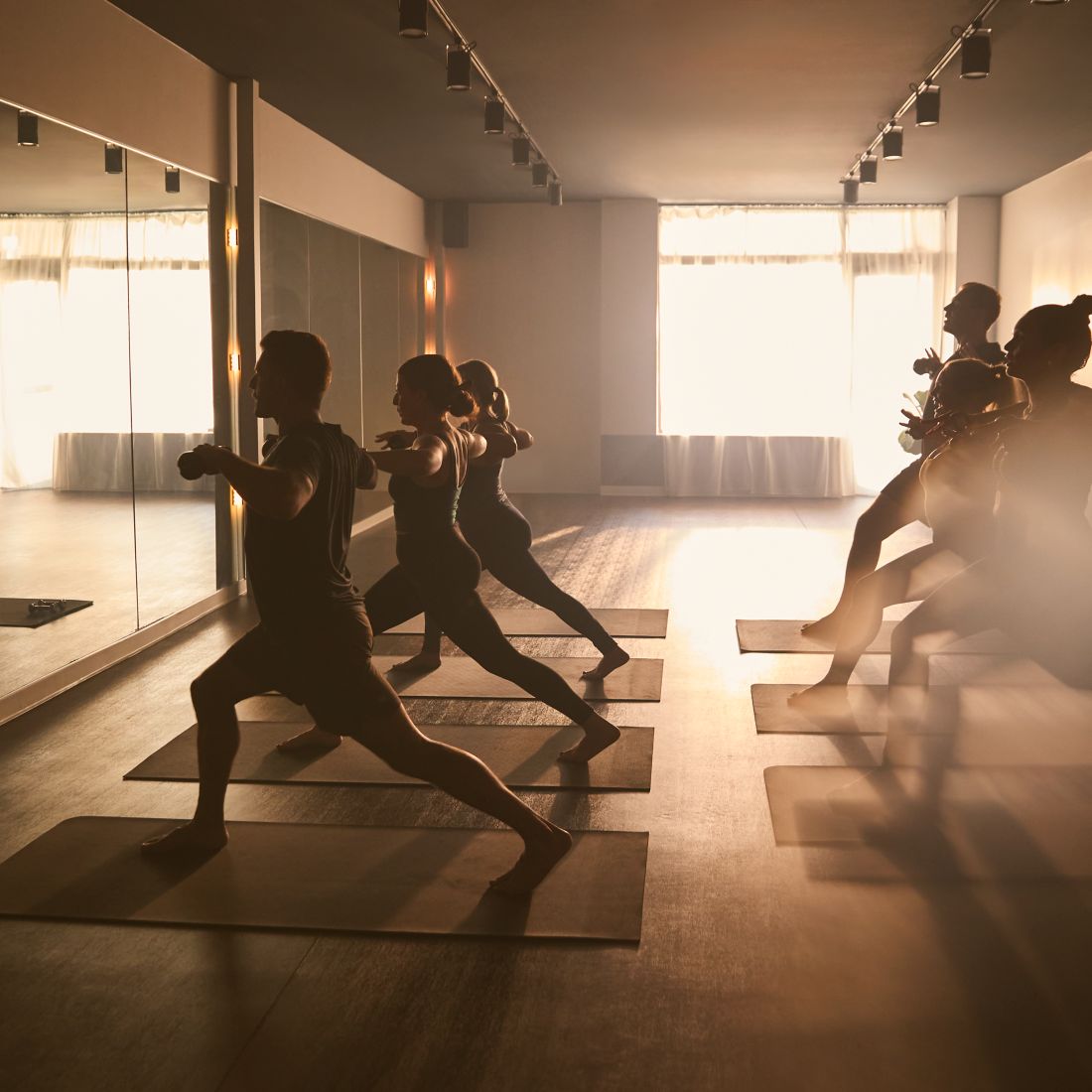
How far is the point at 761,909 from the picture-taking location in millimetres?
2840

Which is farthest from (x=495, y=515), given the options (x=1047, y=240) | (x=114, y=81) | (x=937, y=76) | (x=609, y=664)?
(x=1047, y=240)

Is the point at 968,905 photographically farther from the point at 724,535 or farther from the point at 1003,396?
the point at 724,535

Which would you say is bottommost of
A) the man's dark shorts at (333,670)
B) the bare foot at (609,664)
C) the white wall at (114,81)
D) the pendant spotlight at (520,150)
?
the bare foot at (609,664)

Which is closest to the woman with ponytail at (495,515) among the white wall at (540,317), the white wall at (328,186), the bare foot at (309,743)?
the bare foot at (309,743)

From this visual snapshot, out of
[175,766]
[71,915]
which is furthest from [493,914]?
[175,766]

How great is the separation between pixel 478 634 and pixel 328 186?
5.46 metres

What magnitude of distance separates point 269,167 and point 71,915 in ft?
16.7

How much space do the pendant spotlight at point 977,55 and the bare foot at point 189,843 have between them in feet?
13.6

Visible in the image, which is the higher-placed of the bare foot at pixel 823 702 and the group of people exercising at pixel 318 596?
the group of people exercising at pixel 318 596

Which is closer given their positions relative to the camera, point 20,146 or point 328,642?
point 328,642

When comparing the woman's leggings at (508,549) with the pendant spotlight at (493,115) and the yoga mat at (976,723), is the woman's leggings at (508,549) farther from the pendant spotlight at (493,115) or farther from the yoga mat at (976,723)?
the pendant spotlight at (493,115)

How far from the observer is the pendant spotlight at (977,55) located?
5.19 m

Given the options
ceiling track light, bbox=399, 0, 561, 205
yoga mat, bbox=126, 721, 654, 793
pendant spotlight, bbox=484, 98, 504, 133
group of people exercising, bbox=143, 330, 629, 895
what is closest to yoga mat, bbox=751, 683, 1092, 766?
yoga mat, bbox=126, 721, 654, 793

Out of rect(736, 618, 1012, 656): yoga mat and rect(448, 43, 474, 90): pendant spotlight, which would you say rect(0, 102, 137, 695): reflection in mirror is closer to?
rect(448, 43, 474, 90): pendant spotlight
